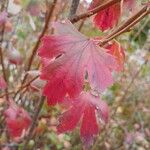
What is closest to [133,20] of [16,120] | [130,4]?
[130,4]

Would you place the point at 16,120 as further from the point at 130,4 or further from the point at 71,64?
the point at 71,64

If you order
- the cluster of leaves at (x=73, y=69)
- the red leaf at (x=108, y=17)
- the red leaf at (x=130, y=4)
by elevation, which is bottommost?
the cluster of leaves at (x=73, y=69)

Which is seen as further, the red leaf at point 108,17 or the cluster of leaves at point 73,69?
the red leaf at point 108,17

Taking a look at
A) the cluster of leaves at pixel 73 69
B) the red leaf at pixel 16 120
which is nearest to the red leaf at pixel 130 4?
the cluster of leaves at pixel 73 69

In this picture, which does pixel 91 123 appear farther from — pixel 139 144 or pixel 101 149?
pixel 139 144

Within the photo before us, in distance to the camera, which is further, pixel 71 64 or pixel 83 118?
pixel 83 118

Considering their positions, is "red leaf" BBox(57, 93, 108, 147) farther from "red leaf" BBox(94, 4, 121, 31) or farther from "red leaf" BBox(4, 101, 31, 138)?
"red leaf" BBox(4, 101, 31, 138)

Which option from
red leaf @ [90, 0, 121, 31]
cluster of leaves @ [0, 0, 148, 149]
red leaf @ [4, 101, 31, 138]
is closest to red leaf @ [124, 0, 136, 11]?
red leaf @ [90, 0, 121, 31]

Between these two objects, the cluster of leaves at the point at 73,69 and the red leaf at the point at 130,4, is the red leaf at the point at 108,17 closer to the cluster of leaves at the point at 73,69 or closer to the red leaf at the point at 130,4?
the red leaf at the point at 130,4
